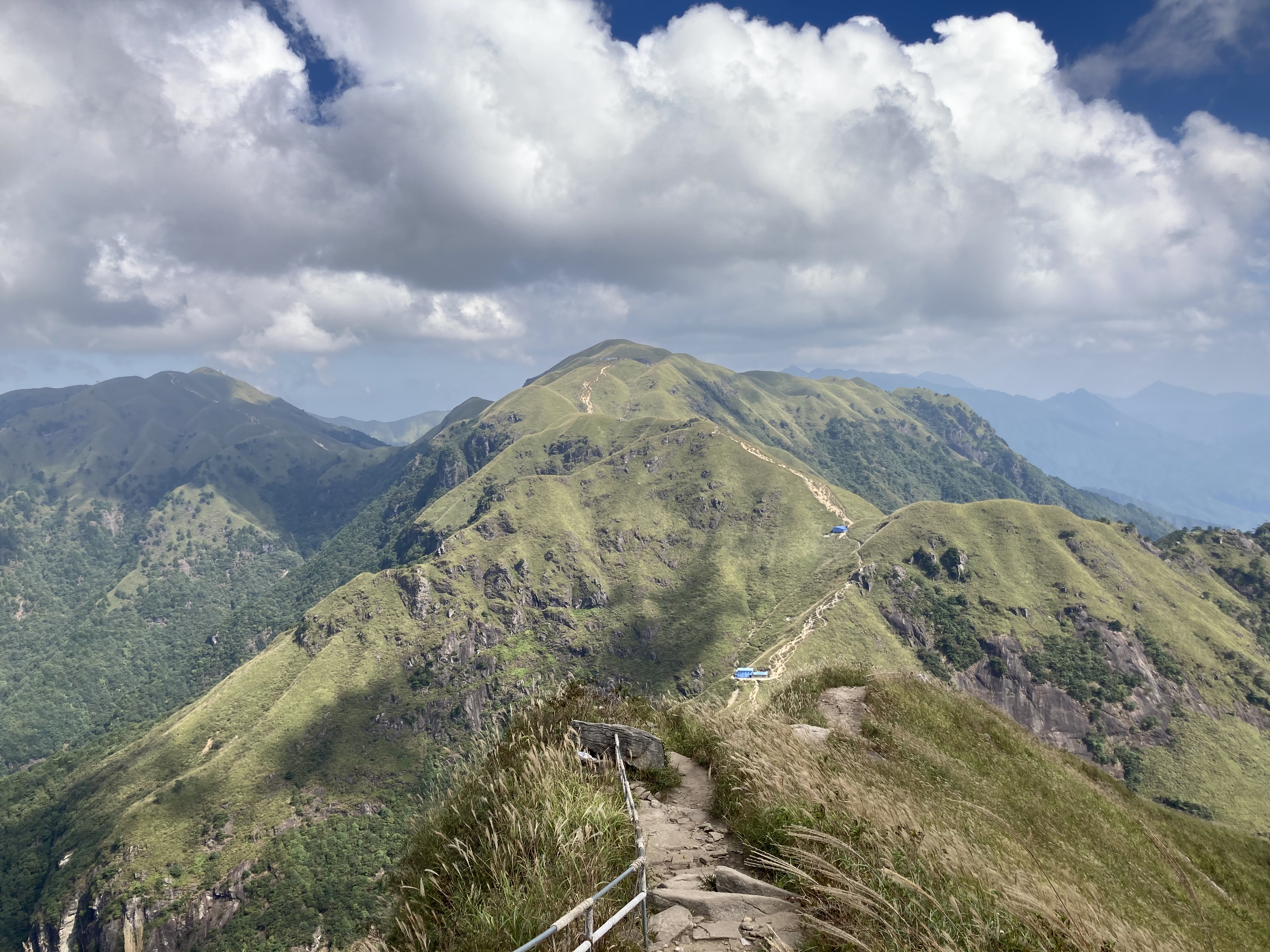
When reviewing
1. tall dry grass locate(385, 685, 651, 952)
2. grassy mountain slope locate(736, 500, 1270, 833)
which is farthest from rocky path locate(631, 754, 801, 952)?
grassy mountain slope locate(736, 500, 1270, 833)

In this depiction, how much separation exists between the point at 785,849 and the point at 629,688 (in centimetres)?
830

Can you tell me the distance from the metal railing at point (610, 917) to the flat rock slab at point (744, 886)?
0.89m

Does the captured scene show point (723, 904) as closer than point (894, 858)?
Yes

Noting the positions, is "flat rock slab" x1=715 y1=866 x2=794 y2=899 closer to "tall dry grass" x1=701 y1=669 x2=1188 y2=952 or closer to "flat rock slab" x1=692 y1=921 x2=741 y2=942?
"tall dry grass" x1=701 y1=669 x2=1188 y2=952

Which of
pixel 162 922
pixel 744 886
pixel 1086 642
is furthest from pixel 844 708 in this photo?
pixel 1086 642

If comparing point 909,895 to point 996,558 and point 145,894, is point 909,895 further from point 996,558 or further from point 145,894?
point 996,558

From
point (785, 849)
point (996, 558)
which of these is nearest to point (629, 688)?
point (785, 849)

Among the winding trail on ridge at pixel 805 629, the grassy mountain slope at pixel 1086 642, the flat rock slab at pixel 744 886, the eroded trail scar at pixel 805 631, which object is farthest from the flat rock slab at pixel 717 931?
the grassy mountain slope at pixel 1086 642

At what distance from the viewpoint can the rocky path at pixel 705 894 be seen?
571cm

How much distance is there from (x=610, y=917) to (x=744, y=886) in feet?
6.12

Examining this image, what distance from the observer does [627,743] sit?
34.9 feet

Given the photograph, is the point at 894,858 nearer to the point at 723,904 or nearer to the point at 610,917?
the point at 723,904

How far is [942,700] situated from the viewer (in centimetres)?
1752

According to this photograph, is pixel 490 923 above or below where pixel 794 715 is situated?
above
